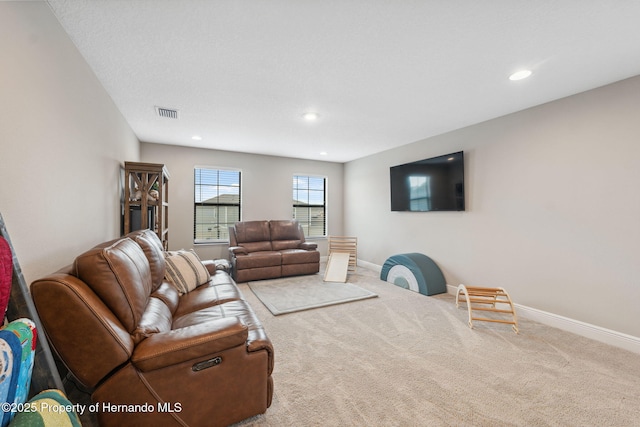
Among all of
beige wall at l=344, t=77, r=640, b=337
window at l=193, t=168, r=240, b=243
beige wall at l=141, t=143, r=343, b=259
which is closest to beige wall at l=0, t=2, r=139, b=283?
beige wall at l=141, t=143, r=343, b=259

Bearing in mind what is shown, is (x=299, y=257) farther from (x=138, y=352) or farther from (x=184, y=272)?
(x=138, y=352)

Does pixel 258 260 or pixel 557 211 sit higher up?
pixel 557 211

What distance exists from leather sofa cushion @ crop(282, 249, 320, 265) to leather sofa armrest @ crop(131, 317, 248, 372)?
333 cm

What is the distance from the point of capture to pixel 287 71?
7.34 feet

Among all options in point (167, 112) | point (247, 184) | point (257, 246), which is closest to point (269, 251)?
point (257, 246)

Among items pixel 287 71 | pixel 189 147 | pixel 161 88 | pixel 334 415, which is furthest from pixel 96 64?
pixel 334 415

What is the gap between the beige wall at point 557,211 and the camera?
7.71ft

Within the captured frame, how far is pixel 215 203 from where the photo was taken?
17.4 feet

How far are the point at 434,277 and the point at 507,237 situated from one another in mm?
1099

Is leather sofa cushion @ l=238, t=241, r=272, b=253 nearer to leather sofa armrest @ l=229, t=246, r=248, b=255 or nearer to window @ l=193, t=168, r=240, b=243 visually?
leather sofa armrest @ l=229, t=246, r=248, b=255

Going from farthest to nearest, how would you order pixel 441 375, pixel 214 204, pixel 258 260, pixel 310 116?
pixel 214 204, pixel 258 260, pixel 310 116, pixel 441 375

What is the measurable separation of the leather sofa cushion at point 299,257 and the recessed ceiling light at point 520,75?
3818 millimetres

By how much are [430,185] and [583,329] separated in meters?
2.37

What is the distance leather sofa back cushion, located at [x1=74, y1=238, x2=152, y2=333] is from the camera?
4.00 feet
